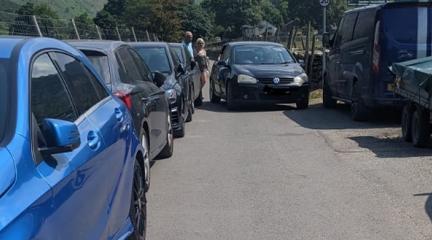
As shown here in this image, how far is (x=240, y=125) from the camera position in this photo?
44.2 ft

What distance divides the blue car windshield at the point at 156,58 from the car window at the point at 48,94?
313 inches

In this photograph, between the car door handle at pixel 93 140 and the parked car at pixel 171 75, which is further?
the parked car at pixel 171 75

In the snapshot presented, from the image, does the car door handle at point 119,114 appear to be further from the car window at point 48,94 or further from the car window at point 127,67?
the car window at point 127,67

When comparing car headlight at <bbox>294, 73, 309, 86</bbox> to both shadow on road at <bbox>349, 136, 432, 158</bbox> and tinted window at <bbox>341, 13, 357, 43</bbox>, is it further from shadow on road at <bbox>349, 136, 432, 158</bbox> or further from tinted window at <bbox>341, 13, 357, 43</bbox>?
shadow on road at <bbox>349, 136, 432, 158</bbox>

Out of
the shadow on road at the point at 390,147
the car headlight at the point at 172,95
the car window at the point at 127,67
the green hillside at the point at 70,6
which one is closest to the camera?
the car window at the point at 127,67

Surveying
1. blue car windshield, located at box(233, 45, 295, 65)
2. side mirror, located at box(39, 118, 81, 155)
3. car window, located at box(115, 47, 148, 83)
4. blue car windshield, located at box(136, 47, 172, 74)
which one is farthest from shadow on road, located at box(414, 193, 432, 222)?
blue car windshield, located at box(233, 45, 295, 65)

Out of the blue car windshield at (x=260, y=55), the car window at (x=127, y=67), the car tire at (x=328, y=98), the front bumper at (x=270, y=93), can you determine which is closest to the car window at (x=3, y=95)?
the car window at (x=127, y=67)

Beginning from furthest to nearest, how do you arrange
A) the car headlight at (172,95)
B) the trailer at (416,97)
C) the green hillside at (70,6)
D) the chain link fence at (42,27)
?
the green hillside at (70,6), the chain link fence at (42,27), the car headlight at (172,95), the trailer at (416,97)

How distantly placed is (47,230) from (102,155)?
4.03 ft

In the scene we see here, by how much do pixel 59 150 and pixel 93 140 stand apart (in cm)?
85

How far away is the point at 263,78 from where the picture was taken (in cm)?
1573

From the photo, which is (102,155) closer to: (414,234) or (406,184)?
(414,234)

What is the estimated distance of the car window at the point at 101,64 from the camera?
23.0 ft

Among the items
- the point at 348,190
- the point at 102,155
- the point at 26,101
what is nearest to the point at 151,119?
the point at 348,190
